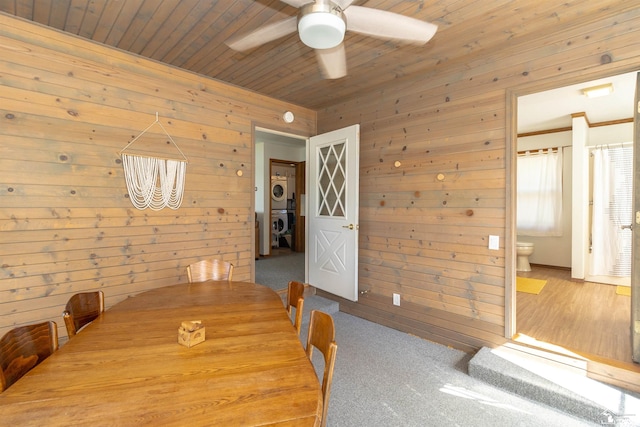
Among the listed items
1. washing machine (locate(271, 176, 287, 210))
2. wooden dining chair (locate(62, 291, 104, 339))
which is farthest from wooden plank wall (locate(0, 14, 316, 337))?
washing machine (locate(271, 176, 287, 210))

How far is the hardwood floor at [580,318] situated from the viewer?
99.3 inches

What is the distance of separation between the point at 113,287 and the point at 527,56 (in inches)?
156

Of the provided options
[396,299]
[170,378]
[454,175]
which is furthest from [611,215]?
[170,378]

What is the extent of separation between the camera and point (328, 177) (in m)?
3.89

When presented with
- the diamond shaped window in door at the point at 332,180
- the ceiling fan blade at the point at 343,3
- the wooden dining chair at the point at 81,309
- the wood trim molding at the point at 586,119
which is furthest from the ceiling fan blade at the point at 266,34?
the wood trim molding at the point at 586,119

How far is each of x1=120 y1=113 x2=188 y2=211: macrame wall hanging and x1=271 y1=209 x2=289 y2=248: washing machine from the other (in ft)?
14.9

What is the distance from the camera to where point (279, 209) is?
7.58 meters

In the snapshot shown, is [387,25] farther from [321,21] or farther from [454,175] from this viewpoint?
[454,175]

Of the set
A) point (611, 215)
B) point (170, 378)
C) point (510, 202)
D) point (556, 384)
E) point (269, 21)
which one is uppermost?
point (269, 21)

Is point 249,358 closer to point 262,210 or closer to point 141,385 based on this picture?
point 141,385

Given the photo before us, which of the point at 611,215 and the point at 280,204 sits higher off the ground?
the point at 280,204

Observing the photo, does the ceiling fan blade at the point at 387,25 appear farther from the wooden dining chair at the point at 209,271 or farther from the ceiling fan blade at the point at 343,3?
the wooden dining chair at the point at 209,271

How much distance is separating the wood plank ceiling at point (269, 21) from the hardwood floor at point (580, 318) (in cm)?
254

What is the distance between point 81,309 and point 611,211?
6416 mm
